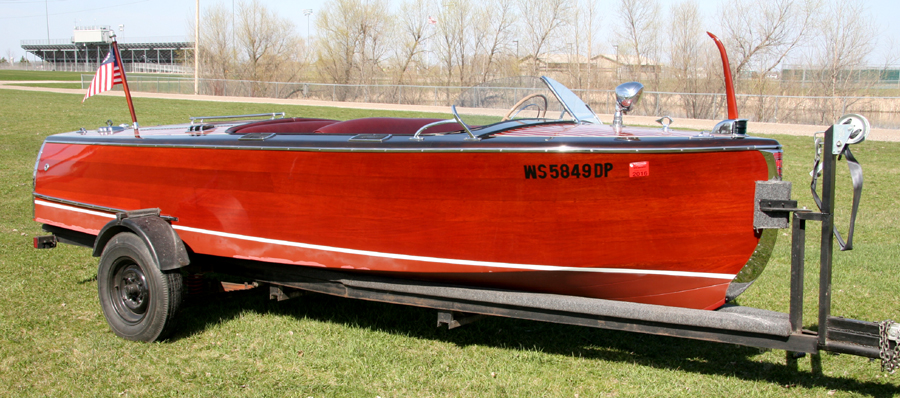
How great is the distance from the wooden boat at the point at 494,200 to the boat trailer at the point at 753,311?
107 mm

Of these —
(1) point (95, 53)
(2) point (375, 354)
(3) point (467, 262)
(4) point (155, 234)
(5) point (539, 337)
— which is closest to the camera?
(3) point (467, 262)

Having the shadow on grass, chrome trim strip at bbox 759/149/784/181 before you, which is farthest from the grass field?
chrome trim strip at bbox 759/149/784/181

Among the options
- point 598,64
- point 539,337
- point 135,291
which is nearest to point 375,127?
point 539,337

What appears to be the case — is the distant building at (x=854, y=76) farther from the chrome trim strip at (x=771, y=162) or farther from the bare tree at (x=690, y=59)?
the chrome trim strip at (x=771, y=162)

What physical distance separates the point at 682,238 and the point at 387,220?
65.8 inches

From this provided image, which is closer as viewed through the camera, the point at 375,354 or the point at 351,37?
the point at 375,354

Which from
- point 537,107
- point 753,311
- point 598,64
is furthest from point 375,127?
point 598,64

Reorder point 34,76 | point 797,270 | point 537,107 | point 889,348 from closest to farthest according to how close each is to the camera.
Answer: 1. point 889,348
2. point 797,270
3. point 537,107
4. point 34,76

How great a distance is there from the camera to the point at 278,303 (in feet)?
17.6

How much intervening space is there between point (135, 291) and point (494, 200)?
2732mm

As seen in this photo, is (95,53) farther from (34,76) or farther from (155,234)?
(155,234)

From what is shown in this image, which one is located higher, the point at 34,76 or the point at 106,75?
the point at 34,76

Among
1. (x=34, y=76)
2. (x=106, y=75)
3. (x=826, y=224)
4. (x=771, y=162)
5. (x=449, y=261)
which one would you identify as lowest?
(x=449, y=261)

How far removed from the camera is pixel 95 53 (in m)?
109
